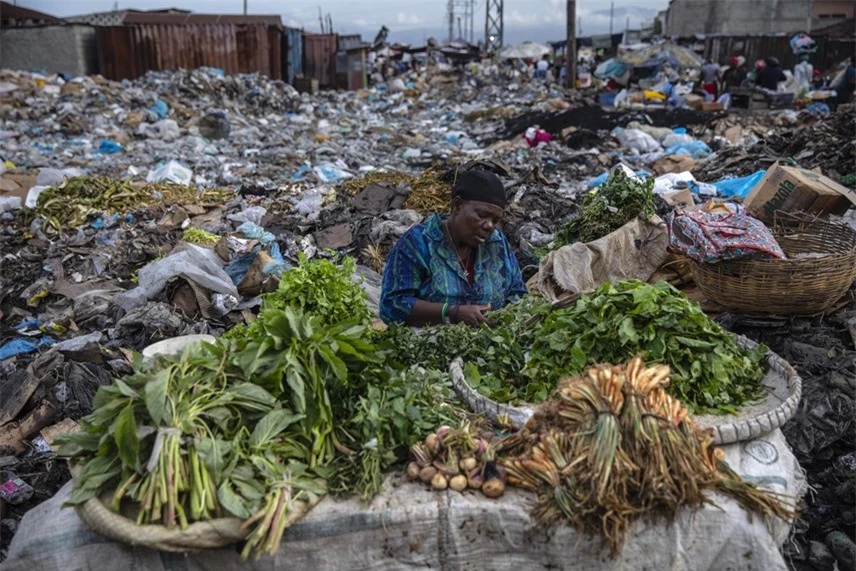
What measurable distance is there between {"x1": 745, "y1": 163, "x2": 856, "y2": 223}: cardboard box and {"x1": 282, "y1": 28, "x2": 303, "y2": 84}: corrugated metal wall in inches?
777

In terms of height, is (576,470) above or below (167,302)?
above

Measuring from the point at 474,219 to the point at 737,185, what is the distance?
495cm

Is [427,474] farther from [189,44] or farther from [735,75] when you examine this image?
[189,44]

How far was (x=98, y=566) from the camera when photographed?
2.06 metres

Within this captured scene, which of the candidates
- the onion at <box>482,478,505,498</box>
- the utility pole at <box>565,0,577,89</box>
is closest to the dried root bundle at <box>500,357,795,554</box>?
the onion at <box>482,478,505,498</box>

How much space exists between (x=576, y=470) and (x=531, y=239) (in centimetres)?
435

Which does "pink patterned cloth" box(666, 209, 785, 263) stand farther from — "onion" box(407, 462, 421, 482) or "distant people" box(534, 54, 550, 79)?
"distant people" box(534, 54, 550, 79)

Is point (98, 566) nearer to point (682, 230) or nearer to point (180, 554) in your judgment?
point (180, 554)

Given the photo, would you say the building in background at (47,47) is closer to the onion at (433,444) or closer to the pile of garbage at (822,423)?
the pile of garbage at (822,423)

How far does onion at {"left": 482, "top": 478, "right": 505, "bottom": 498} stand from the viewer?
6.73ft

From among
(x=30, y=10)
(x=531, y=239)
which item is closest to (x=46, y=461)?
(x=531, y=239)

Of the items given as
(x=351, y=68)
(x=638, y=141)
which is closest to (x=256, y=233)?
(x=638, y=141)

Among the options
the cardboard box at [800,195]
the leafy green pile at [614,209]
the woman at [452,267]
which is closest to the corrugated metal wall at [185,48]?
the leafy green pile at [614,209]

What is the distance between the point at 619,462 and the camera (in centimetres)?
195
